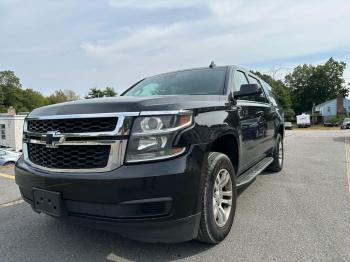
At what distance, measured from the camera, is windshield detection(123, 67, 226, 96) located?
412cm

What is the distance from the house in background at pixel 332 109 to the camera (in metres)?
80.4

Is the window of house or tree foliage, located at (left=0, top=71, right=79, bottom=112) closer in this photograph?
the window of house

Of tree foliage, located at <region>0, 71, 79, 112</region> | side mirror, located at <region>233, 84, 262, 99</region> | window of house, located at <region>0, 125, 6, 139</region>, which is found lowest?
window of house, located at <region>0, 125, 6, 139</region>

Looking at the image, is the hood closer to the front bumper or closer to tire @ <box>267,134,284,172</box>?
the front bumper

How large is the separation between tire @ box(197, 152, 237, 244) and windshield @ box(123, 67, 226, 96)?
98cm

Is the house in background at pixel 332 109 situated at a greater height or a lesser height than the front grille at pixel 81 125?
greater

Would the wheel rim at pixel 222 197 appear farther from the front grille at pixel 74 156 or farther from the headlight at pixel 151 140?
the front grille at pixel 74 156

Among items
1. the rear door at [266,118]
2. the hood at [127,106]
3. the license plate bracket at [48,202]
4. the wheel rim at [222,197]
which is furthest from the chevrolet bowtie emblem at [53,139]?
the rear door at [266,118]

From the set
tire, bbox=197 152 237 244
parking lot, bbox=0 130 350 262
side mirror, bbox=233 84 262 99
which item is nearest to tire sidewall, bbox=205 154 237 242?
tire, bbox=197 152 237 244

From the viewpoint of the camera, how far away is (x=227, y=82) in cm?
411

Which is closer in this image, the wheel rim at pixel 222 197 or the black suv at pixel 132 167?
the black suv at pixel 132 167

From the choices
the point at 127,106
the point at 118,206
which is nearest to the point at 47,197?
the point at 118,206

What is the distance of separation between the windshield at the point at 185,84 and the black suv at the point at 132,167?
0.79 metres

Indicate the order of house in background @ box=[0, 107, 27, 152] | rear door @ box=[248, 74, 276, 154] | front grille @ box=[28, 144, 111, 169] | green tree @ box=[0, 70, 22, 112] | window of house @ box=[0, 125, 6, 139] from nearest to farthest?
front grille @ box=[28, 144, 111, 169]
rear door @ box=[248, 74, 276, 154]
house in background @ box=[0, 107, 27, 152]
window of house @ box=[0, 125, 6, 139]
green tree @ box=[0, 70, 22, 112]
